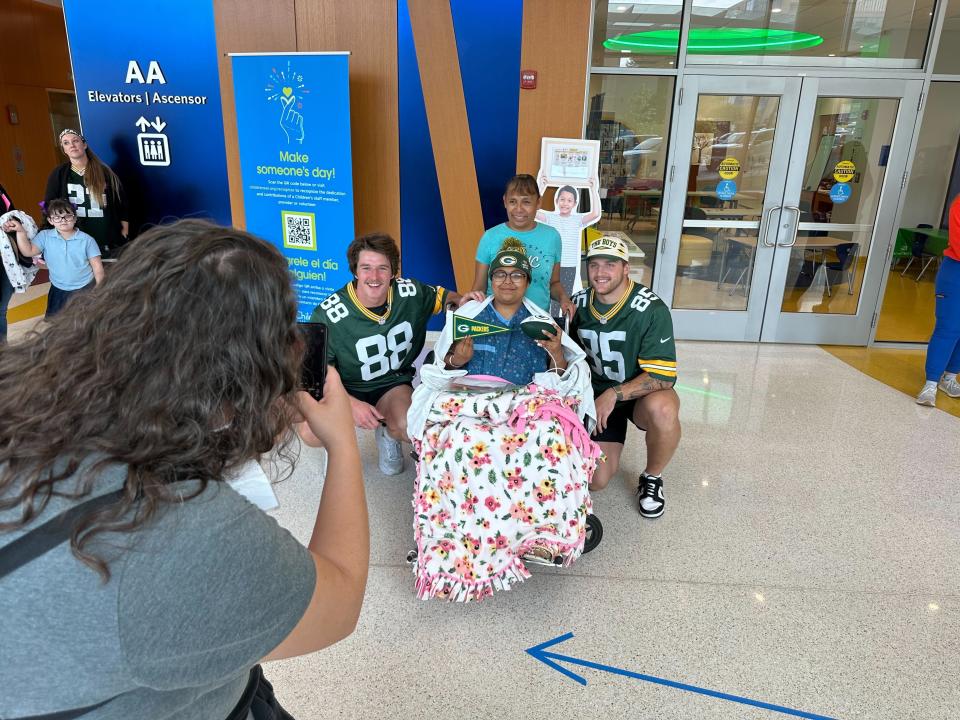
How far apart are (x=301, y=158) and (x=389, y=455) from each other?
2.57 m

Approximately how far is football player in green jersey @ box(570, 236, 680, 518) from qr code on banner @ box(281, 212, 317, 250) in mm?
2623

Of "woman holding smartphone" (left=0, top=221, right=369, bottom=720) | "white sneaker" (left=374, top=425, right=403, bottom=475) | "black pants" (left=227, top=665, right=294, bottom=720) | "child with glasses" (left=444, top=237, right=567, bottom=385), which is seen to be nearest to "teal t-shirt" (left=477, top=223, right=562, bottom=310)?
"child with glasses" (left=444, top=237, right=567, bottom=385)

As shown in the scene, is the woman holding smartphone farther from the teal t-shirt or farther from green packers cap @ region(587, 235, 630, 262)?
the teal t-shirt

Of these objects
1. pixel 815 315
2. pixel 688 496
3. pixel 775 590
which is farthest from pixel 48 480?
pixel 815 315

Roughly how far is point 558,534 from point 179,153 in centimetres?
459

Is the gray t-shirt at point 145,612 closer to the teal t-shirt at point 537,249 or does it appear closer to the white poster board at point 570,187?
the teal t-shirt at point 537,249

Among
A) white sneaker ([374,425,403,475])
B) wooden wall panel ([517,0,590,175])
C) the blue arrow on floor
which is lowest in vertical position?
the blue arrow on floor

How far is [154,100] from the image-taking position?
500 centimetres

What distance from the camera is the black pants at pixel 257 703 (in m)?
0.90

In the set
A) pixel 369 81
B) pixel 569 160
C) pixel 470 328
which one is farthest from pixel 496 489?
pixel 369 81

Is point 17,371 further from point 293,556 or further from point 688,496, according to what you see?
point 688,496

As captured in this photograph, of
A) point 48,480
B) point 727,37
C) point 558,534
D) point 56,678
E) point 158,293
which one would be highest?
point 727,37

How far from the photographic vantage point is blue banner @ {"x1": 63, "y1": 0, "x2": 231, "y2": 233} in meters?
4.86

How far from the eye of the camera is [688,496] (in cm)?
307
